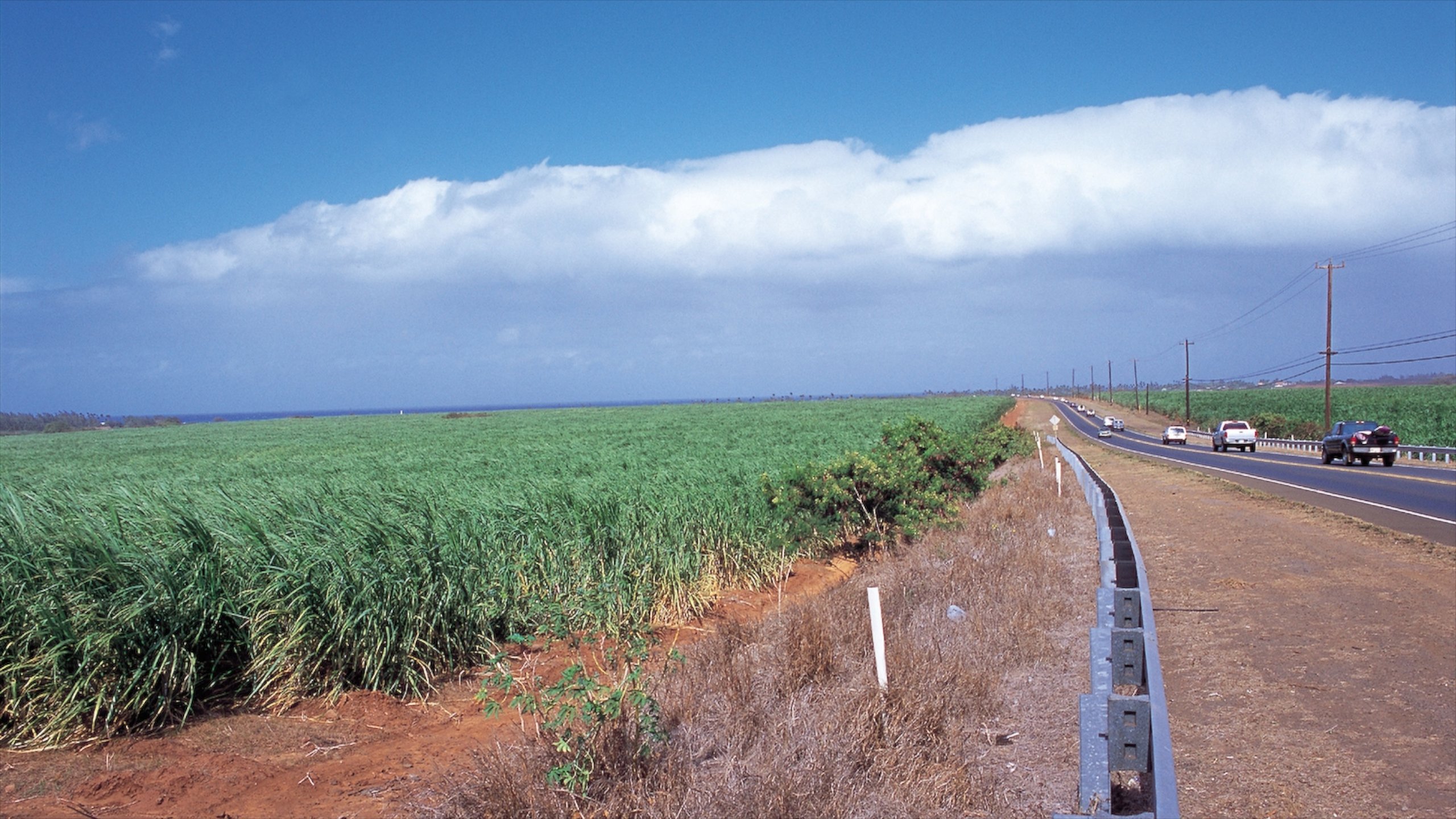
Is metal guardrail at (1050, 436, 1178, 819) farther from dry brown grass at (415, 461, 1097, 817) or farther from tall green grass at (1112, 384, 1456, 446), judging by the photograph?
tall green grass at (1112, 384, 1456, 446)

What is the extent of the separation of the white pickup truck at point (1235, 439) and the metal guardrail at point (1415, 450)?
1.93m

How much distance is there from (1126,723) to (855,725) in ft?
5.45

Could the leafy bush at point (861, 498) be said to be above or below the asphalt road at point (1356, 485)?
above

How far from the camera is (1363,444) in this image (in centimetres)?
3103

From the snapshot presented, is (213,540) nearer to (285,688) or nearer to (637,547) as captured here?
(285,688)

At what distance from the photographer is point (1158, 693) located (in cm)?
408

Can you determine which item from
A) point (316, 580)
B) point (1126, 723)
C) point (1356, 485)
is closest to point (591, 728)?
point (1126, 723)

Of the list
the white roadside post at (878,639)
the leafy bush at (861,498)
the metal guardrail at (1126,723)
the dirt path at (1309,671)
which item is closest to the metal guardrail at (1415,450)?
the dirt path at (1309,671)

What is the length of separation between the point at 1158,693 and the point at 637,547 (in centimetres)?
733

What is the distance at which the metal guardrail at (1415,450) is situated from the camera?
3231 cm

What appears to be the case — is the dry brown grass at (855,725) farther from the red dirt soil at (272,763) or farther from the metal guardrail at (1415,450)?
the metal guardrail at (1415,450)

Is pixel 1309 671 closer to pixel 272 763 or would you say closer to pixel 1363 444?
pixel 272 763

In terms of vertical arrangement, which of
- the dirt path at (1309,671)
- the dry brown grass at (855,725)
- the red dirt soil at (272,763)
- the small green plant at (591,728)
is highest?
the small green plant at (591,728)

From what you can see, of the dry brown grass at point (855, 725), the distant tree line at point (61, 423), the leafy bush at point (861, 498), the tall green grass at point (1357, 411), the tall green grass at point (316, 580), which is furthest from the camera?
the distant tree line at point (61, 423)
